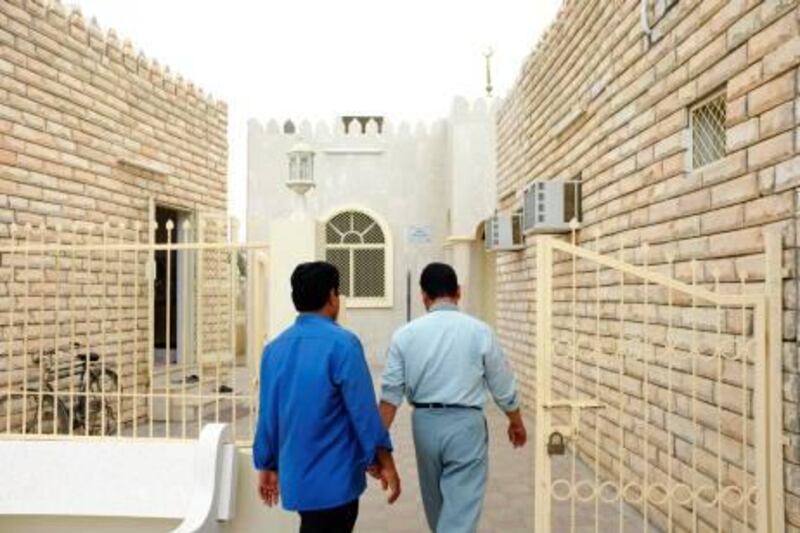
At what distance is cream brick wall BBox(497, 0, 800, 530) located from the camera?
337 centimetres

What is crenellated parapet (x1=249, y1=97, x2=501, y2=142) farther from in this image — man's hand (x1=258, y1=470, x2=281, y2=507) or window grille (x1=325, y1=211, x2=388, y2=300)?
man's hand (x1=258, y1=470, x2=281, y2=507)

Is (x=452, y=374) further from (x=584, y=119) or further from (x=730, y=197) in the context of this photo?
(x=584, y=119)

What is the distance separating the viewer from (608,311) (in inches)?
235

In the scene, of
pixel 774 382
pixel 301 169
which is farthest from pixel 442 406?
pixel 301 169

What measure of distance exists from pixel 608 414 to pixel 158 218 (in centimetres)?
606

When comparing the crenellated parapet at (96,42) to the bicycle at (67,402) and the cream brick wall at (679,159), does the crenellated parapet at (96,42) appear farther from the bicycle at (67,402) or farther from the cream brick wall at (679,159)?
the cream brick wall at (679,159)

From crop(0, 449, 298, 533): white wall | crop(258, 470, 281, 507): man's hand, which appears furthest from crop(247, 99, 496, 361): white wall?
crop(258, 470, 281, 507): man's hand

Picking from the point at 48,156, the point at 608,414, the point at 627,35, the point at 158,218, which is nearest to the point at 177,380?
the point at 158,218

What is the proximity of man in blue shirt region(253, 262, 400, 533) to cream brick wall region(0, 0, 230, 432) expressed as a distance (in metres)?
2.26

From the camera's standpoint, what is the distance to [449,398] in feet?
12.0

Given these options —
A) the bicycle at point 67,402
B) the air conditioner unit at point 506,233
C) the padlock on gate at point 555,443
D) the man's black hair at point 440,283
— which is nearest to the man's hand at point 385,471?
the padlock on gate at point 555,443

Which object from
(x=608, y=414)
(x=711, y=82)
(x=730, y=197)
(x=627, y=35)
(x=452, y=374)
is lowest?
(x=608, y=414)

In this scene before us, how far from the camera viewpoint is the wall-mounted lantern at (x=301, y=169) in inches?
399

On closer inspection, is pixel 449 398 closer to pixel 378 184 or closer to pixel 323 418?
A: pixel 323 418
